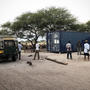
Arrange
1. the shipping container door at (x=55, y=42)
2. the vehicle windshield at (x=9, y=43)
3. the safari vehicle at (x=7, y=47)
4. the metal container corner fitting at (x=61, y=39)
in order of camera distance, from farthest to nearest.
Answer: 1. the shipping container door at (x=55, y=42)
2. the metal container corner fitting at (x=61, y=39)
3. the vehicle windshield at (x=9, y=43)
4. the safari vehicle at (x=7, y=47)

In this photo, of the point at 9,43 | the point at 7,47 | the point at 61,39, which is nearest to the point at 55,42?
the point at 61,39

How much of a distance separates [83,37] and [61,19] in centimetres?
1243

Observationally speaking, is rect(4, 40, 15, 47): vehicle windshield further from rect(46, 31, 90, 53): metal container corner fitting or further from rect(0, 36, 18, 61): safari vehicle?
rect(46, 31, 90, 53): metal container corner fitting

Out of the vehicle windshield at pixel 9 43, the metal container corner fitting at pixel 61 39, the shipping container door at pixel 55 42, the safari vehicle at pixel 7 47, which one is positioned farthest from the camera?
the shipping container door at pixel 55 42

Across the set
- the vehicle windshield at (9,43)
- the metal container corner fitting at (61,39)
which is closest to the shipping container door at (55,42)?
the metal container corner fitting at (61,39)

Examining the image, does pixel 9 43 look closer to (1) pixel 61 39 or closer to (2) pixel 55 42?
(1) pixel 61 39

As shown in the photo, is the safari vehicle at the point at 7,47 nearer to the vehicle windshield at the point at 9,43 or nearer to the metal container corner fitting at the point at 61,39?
the vehicle windshield at the point at 9,43

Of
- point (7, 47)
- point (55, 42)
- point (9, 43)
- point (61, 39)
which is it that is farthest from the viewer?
point (55, 42)

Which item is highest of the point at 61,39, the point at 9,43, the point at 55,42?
the point at 61,39

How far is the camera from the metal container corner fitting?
71.6 feet

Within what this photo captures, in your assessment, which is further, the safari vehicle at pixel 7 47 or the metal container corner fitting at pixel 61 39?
the metal container corner fitting at pixel 61 39

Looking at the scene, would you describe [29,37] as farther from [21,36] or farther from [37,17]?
[37,17]

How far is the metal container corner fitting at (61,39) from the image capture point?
859 inches

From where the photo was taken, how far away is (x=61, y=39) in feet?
71.4
